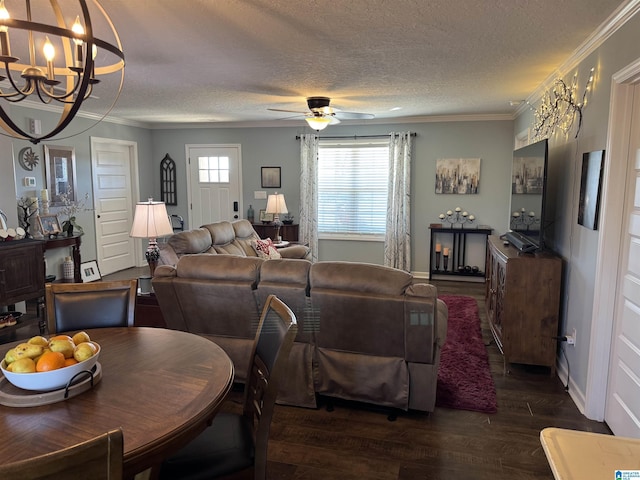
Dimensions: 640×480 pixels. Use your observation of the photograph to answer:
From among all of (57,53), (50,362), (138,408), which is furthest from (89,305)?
(57,53)

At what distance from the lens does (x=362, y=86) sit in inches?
171

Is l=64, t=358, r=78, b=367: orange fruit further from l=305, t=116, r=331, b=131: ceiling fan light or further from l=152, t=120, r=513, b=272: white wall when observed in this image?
l=152, t=120, r=513, b=272: white wall

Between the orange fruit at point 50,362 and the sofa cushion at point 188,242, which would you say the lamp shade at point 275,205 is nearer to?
the sofa cushion at point 188,242

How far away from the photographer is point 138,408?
4.45 feet

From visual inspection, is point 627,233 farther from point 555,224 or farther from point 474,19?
point 474,19

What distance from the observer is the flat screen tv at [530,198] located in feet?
11.1

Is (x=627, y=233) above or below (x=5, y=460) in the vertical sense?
above

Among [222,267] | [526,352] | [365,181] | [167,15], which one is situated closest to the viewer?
[167,15]

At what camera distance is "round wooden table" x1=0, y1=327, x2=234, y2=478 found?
1.18 m

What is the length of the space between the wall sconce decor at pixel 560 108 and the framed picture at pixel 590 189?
0.46 m

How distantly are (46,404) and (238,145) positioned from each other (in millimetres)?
6491

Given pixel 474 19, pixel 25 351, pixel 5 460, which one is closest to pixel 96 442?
pixel 5 460

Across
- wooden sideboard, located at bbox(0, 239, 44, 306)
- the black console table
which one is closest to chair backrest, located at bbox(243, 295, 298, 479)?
wooden sideboard, located at bbox(0, 239, 44, 306)

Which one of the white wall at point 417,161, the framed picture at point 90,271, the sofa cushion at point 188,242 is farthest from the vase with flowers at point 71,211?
the sofa cushion at point 188,242
